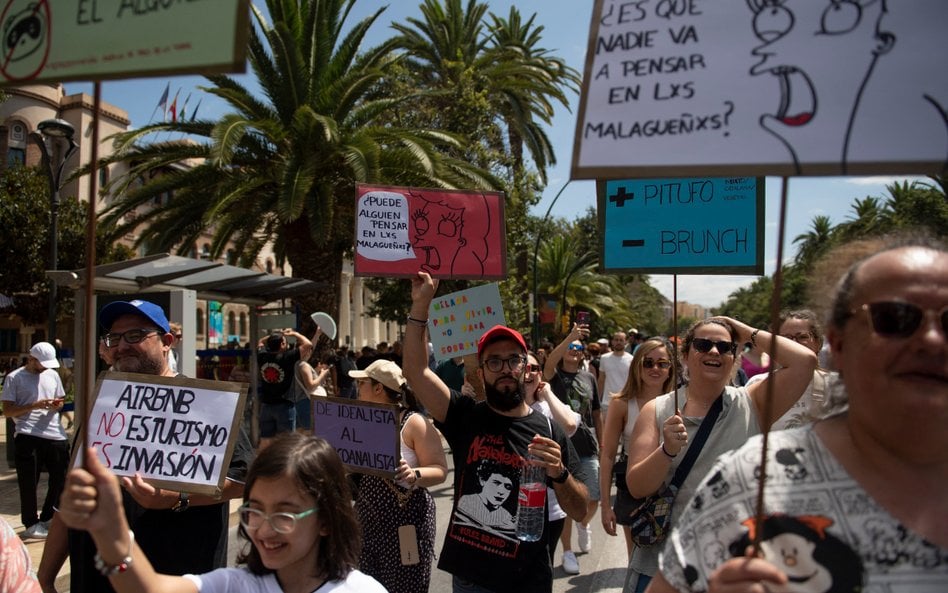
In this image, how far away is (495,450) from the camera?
11.2 ft

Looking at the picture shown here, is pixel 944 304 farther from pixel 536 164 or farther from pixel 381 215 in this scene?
pixel 536 164

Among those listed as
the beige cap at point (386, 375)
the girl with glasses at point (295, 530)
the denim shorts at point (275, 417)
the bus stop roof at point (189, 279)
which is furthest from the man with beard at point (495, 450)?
the denim shorts at point (275, 417)

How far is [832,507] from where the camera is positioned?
4.55 ft

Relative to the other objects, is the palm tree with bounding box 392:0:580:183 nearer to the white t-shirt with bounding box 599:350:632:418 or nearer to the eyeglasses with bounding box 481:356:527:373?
the white t-shirt with bounding box 599:350:632:418

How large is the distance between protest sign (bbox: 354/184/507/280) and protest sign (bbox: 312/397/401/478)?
3.43ft

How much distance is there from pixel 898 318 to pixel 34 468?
308 inches

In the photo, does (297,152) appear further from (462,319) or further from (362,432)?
(362,432)

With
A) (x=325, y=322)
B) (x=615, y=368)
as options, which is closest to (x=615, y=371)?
(x=615, y=368)

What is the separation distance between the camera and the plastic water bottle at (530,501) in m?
3.23

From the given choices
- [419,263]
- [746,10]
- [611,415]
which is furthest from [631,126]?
[611,415]

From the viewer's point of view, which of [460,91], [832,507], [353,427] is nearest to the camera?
[832,507]

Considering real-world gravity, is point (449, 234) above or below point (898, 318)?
above

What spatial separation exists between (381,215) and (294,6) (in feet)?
35.7

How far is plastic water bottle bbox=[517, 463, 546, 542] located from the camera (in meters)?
3.23
